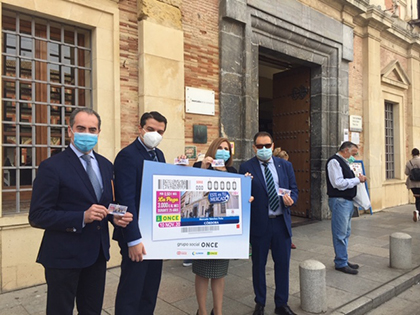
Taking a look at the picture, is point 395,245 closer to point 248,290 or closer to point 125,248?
point 248,290

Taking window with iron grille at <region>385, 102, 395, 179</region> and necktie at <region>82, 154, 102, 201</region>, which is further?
window with iron grille at <region>385, 102, 395, 179</region>

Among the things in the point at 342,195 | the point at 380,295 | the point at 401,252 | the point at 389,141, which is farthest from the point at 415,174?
the point at 380,295

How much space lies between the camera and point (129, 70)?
18.8ft

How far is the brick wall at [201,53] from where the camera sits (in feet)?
21.2

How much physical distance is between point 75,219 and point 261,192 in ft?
6.71

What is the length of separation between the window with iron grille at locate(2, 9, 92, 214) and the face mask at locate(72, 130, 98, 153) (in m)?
2.80

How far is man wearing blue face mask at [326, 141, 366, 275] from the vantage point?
4969 mm

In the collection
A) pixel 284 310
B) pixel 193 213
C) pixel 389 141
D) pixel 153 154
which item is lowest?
pixel 284 310

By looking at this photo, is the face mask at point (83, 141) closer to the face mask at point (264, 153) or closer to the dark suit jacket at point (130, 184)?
the dark suit jacket at point (130, 184)

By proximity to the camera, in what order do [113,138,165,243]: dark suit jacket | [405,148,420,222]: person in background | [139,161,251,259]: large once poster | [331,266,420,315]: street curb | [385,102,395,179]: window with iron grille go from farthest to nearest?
[385,102,395,179]: window with iron grille < [405,148,420,222]: person in background < [331,266,420,315]: street curb < [139,161,251,259]: large once poster < [113,138,165,243]: dark suit jacket

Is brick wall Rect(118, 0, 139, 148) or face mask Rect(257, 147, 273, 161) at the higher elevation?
brick wall Rect(118, 0, 139, 148)

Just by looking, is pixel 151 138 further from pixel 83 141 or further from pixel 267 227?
pixel 267 227

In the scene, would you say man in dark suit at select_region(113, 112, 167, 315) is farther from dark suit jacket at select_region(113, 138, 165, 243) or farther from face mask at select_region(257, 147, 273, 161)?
face mask at select_region(257, 147, 273, 161)

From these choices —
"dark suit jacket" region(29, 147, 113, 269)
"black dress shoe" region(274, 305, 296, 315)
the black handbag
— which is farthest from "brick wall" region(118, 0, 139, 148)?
the black handbag
